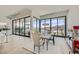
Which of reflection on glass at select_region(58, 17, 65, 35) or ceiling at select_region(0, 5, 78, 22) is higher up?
ceiling at select_region(0, 5, 78, 22)

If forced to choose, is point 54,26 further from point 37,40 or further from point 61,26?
point 37,40

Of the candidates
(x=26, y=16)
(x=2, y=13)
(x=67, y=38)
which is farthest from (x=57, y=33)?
(x=2, y=13)

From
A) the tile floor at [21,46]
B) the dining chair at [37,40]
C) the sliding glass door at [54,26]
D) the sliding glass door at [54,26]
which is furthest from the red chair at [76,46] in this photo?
the dining chair at [37,40]

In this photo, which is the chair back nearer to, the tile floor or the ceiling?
the tile floor

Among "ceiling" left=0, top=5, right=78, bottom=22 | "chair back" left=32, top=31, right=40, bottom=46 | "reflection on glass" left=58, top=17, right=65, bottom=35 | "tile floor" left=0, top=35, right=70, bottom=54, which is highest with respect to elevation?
"ceiling" left=0, top=5, right=78, bottom=22

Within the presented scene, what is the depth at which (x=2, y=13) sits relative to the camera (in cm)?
257

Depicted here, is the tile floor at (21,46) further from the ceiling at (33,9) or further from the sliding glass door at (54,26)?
the ceiling at (33,9)

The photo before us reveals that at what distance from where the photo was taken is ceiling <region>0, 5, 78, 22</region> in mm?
2561

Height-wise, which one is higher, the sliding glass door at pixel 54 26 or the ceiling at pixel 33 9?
the ceiling at pixel 33 9

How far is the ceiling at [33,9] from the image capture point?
256 centimetres

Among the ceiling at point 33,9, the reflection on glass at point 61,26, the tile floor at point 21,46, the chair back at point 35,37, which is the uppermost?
the ceiling at point 33,9

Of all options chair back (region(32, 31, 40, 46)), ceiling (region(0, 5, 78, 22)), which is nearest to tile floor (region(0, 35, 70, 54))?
chair back (region(32, 31, 40, 46))
